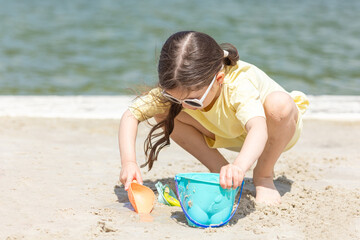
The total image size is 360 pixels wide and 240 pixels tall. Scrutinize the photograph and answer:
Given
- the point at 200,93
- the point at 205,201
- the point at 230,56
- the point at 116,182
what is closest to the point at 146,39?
the point at 116,182

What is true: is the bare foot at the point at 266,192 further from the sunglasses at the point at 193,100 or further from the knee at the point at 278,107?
the sunglasses at the point at 193,100

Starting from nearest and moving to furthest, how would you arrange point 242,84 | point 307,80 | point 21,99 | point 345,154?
point 242,84, point 345,154, point 21,99, point 307,80

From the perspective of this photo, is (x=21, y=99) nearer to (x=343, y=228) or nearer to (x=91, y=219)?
(x=91, y=219)

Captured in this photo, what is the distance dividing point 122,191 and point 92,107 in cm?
199

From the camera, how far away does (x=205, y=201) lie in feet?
A: 6.46

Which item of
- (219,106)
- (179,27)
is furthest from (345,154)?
(179,27)

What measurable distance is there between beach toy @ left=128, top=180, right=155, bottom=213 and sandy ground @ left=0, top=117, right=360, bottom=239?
37mm

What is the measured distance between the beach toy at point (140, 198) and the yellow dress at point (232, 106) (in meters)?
0.34

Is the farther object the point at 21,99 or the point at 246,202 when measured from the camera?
the point at 21,99

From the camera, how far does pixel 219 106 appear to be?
7.56 feet

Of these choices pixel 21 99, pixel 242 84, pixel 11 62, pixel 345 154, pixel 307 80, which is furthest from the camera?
pixel 11 62

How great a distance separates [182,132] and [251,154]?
586mm

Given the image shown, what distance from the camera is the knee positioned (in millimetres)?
2271

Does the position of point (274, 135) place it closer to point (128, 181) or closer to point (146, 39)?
point (128, 181)
